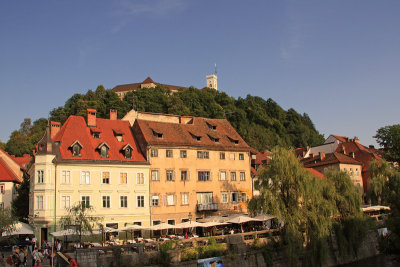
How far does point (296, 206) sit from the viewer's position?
37188 millimetres

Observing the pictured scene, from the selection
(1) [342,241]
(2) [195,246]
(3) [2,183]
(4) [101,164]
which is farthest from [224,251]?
(3) [2,183]

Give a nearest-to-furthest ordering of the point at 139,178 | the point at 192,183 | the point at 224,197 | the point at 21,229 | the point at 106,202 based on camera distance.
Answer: the point at 21,229 → the point at 106,202 → the point at 139,178 → the point at 192,183 → the point at 224,197

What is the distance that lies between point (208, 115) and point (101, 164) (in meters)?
82.5

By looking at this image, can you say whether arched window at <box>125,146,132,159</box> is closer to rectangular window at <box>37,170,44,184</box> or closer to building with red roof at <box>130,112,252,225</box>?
building with red roof at <box>130,112,252,225</box>

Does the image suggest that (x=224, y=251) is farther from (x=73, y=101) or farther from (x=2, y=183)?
(x=73, y=101)

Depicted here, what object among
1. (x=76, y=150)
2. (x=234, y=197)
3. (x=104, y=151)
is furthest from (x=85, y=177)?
(x=234, y=197)

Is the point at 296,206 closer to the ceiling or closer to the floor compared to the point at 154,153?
closer to the floor

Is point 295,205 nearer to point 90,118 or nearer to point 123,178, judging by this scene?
point 123,178

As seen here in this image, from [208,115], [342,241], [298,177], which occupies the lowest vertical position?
[342,241]

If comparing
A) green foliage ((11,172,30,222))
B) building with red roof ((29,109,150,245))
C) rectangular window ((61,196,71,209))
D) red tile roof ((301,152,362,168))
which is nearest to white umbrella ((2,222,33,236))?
building with red roof ((29,109,150,245))

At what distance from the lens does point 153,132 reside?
50.8 metres

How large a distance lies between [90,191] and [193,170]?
1279 centimetres

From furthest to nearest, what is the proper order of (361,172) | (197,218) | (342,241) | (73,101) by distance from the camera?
(73,101)
(361,172)
(197,218)
(342,241)

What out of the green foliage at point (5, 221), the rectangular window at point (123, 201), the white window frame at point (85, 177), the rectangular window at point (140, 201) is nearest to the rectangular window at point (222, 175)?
the rectangular window at point (140, 201)
